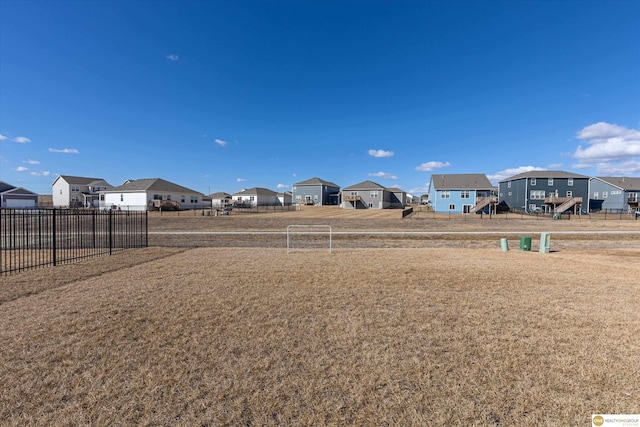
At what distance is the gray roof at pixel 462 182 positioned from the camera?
5464cm

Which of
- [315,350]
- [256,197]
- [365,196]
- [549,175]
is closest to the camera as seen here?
[315,350]

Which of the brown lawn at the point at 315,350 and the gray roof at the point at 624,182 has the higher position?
the gray roof at the point at 624,182

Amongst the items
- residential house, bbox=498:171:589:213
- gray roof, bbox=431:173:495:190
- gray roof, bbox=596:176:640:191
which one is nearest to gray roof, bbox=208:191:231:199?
gray roof, bbox=431:173:495:190

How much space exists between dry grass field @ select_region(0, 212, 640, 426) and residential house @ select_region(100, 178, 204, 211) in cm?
4828

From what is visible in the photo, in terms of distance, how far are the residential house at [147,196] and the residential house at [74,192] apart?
37.8ft

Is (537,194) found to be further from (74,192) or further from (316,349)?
(74,192)

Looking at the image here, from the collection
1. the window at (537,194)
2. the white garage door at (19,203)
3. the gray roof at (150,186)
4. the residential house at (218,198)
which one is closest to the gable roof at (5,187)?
the white garage door at (19,203)

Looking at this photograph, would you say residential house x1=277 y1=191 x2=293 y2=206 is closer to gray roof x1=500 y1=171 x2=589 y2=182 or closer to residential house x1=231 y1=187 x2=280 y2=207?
residential house x1=231 y1=187 x2=280 y2=207

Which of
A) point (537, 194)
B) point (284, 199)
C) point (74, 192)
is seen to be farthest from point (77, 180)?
point (537, 194)

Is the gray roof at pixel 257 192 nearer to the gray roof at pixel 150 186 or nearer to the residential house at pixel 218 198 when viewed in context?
the residential house at pixel 218 198

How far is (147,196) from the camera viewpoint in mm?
51125

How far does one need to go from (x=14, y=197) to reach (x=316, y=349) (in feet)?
266

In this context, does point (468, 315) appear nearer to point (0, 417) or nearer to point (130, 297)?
point (0, 417)

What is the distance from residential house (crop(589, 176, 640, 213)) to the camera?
5331 centimetres
